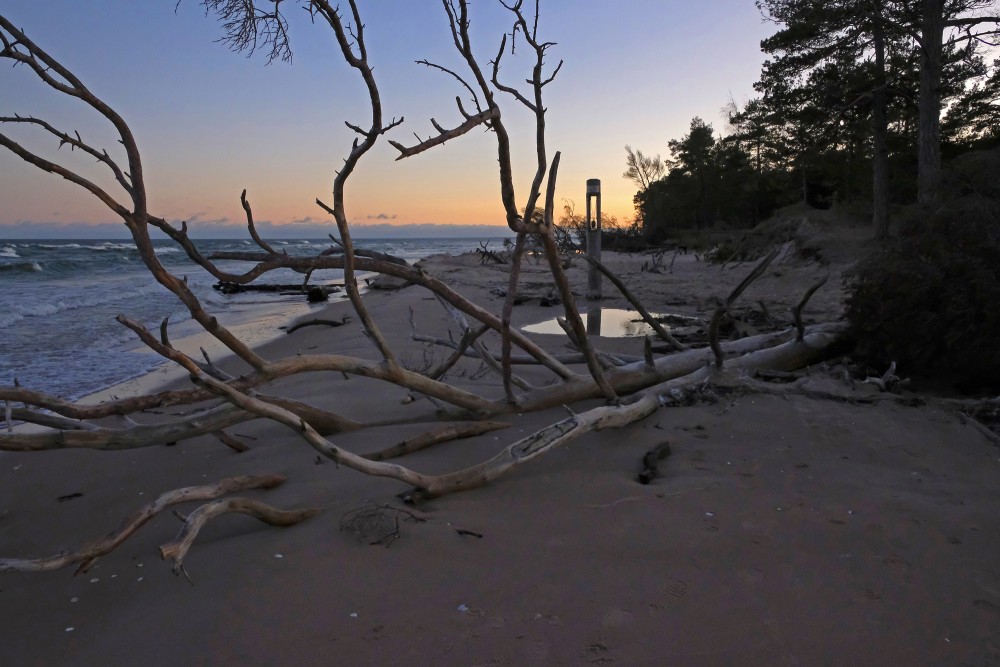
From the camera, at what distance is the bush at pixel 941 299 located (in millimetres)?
4758

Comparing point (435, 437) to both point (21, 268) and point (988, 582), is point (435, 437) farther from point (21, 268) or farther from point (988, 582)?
point (21, 268)

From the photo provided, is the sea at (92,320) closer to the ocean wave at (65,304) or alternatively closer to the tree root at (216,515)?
the ocean wave at (65,304)

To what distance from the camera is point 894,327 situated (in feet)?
17.1

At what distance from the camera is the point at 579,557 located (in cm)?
256

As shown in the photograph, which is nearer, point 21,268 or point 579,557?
point 579,557

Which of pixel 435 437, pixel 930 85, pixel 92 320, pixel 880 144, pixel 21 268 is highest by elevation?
pixel 930 85

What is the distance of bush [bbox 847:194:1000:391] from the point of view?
15.6ft

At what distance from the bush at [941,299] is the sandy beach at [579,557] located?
916 millimetres

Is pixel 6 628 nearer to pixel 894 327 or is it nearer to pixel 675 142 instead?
pixel 894 327

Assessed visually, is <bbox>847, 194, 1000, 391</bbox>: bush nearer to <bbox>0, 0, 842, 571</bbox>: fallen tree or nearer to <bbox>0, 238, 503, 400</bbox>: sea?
<bbox>0, 0, 842, 571</bbox>: fallen tree

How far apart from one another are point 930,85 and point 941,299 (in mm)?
10482

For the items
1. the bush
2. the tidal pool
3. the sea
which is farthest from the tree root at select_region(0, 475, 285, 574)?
the tidal pool

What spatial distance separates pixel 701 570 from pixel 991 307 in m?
3.70

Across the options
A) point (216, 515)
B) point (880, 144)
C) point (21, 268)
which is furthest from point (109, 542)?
point (21, 268)
